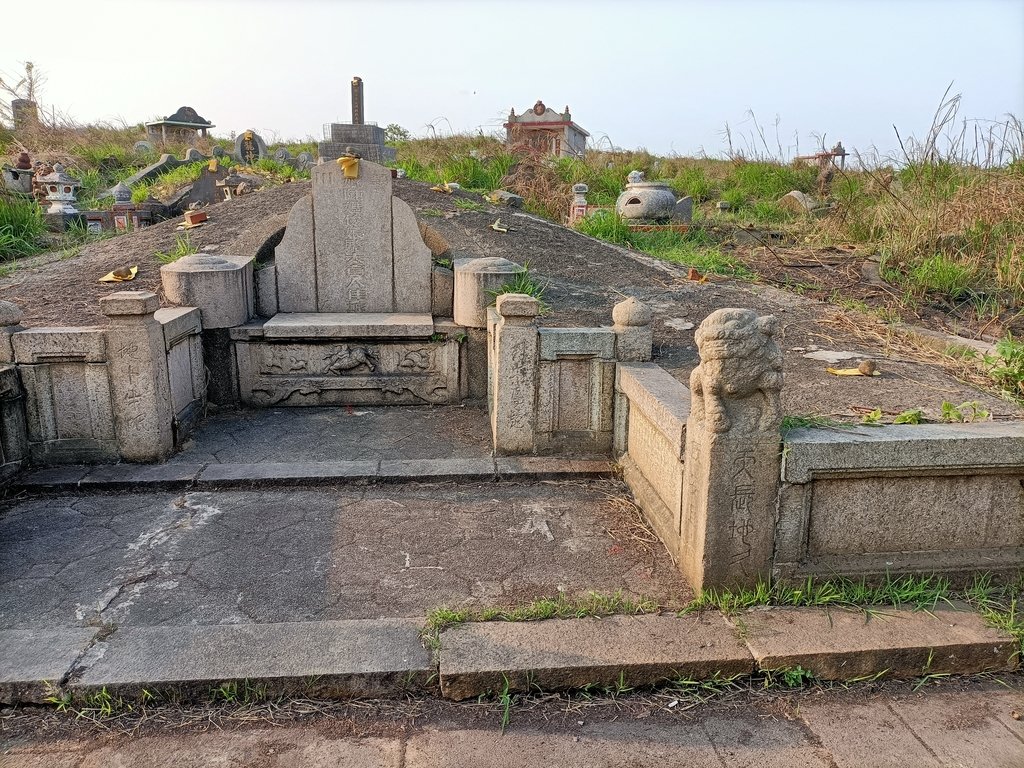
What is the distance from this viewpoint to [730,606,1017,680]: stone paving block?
99.7 inches

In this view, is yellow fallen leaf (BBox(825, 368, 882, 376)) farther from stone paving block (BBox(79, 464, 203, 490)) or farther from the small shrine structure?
the small shrine structure

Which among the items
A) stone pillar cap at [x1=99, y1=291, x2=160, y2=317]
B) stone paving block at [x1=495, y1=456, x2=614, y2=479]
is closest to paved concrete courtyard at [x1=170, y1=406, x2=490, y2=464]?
stone paving block at [x1=495, y1=456, x2=614, y2=479]

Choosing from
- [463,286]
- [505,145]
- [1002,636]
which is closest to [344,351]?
[463,286]

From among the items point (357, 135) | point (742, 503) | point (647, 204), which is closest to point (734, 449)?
point (742, 503)

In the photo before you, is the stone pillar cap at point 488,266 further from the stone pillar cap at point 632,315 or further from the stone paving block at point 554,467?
the stone paving block at point 554,467

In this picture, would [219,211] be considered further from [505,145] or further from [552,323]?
[505,145]

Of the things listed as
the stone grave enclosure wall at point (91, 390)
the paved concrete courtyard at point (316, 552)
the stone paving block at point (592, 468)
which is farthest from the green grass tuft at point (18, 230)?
the stone paving block at point (592, 468)

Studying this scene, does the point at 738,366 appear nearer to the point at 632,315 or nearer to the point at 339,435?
the point at 632,315

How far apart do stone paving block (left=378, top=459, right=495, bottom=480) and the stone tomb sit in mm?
1266

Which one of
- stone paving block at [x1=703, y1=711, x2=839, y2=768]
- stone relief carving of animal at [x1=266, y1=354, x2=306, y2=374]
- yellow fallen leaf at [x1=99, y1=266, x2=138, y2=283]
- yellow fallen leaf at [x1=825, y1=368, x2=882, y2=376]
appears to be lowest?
stone paving block at [x1=703, y1=711, x2=839, y2=768]

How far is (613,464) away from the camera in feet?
14.1

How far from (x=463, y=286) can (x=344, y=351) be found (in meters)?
0.99

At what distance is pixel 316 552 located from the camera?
3377 millimetres

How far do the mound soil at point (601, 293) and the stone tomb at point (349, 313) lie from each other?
554 millimetres
